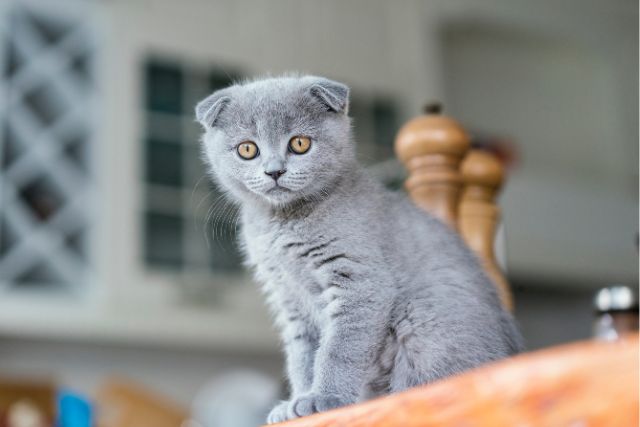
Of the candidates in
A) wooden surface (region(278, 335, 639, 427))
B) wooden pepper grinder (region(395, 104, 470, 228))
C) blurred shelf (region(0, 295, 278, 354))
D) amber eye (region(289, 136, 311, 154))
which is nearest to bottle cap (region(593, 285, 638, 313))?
wooden pepper grinder (region(395, 104, 470, 228))

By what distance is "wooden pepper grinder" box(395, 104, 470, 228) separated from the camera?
3.53 feet

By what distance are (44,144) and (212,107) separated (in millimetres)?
1706

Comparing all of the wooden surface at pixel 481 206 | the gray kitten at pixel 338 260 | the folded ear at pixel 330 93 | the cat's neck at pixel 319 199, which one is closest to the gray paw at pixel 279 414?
the gray kitten at pixel 338 260

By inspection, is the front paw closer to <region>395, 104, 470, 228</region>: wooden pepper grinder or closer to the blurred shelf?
<region>395, 104, 470, 228</region>: wooden pepper grinder

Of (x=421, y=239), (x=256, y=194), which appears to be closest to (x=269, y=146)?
(x=256, y=194)

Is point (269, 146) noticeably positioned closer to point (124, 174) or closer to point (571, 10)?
point (124, 174)

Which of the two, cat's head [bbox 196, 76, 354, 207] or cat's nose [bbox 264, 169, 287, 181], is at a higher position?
cat's head [bbox 196, 76, 354, 207]

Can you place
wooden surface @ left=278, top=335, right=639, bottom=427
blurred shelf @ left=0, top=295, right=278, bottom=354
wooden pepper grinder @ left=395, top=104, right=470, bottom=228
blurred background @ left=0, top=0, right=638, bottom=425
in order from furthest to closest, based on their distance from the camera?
blurred background @ left=0, top=0, right=638, bottom=425 < blurred shelf @ left=0, top=295, right=278, bottom=354 < wooden pepper grinder @ left=395, top=104, right=470, bottom=228 < wooden surface @ left=278, top=335, right=639, bottom=427

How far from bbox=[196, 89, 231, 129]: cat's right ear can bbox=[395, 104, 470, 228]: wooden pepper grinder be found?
29cm

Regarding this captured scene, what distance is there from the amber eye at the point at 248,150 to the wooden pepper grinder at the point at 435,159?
0.27 meters

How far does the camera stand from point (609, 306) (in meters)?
1.10

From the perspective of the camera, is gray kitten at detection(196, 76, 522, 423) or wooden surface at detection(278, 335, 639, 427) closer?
wooden surface at detection(278, 335, 639, 427)

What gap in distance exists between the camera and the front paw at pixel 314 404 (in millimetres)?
Answer: 783

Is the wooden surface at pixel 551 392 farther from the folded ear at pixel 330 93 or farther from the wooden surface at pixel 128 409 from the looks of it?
the wooden surface at pixel 128 409
